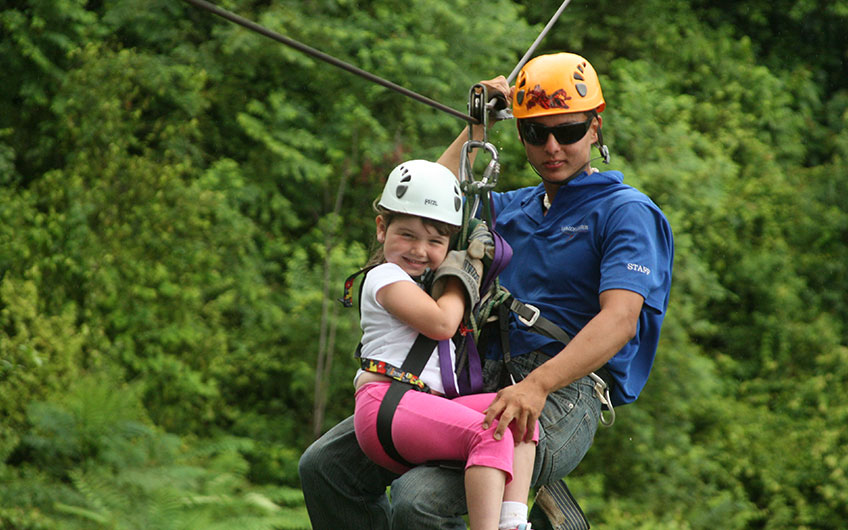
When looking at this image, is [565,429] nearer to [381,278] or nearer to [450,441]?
[450,441]

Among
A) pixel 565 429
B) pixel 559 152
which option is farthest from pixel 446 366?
pixel 559 152

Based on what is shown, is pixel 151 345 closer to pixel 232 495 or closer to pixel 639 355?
pixel 232 495

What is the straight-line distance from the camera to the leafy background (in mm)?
7285

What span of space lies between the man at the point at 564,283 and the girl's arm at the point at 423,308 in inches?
12.7

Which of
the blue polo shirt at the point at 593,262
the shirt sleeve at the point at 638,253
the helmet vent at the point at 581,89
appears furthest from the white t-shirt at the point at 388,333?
the helmet vent at the point at 581,89

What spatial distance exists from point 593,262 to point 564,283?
0.11 metres

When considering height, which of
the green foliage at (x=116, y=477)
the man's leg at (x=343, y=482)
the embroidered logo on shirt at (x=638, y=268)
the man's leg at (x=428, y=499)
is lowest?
the green foliage at (x=116, y=477)

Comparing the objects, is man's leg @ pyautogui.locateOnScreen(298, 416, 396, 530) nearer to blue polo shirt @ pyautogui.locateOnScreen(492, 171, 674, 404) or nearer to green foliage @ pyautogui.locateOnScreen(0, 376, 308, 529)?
blue polo shirt @ pyautogui.locateOnScreen(492, 171, 674, 404)

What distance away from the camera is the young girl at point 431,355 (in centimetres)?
247

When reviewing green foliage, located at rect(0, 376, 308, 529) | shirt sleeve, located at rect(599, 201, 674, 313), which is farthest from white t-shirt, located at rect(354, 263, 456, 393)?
green foliage, located at rect(0, 376, 308, 529)

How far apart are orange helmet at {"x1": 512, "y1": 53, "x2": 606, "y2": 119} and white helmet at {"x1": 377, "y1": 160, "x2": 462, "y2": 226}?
0.42 m

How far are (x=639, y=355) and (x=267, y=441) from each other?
5388mm

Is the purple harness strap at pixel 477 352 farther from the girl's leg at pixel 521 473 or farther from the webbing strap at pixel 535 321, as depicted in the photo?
the girl's leg at pixel 521 473

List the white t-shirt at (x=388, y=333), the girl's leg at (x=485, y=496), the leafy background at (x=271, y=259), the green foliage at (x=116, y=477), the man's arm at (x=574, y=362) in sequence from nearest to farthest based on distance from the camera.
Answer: the girl's leg at (x=485, y=496) → the man's arm at (x=574, y=362) → the white t-shirt at (x=388, y=333) → the green foliage at (x=116, y=477) → the leafy background at (x=271, y=259)
